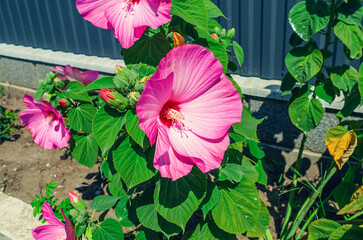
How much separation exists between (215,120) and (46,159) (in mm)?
2960

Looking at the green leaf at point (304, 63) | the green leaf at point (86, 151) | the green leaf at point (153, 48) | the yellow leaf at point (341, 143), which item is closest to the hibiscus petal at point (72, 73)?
the green leaf at point (86, 151)

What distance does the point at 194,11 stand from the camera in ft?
4.00

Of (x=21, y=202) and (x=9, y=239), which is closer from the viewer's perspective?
(x=9, y=239)

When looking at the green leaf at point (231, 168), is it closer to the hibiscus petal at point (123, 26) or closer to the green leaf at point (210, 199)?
the green leaf at point (210, 199)

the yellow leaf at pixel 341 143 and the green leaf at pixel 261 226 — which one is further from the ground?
the yellow leaf at pixel 341 143

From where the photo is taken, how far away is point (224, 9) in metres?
3.45

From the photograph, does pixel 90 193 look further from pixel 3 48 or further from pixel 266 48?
pixel 3 48

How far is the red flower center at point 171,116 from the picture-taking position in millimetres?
1091

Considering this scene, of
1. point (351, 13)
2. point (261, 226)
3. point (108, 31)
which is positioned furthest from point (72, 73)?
point (108, 31)

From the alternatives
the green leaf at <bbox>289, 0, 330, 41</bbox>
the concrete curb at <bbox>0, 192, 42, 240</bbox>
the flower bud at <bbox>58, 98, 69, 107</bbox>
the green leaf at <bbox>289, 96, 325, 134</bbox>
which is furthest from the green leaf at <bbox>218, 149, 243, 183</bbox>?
the concrete curb at <bbox>0, 192, 42, 240</bbox>

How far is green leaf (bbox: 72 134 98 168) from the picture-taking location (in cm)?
183

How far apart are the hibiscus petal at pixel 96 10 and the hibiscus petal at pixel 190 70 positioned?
0.34 metres

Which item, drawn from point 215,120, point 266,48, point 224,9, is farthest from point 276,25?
point 215,120

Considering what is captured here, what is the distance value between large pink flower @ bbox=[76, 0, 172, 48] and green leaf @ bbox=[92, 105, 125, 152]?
24cm
